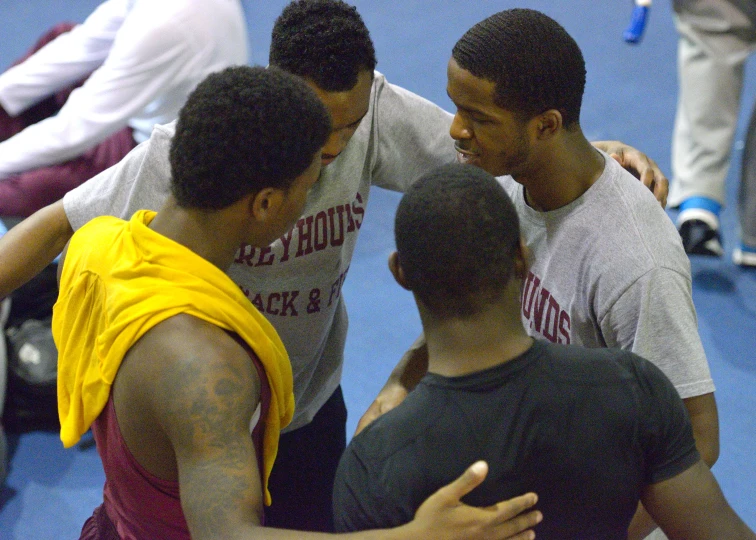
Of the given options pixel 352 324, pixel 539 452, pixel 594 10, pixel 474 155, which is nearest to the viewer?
pixel 539 452

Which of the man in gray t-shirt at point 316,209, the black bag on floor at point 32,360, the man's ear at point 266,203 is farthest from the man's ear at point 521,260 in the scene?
the black bag on floor at point 32,360

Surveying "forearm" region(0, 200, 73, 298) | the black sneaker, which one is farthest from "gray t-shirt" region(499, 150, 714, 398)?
the black sneaker

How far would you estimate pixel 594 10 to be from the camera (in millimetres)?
5465

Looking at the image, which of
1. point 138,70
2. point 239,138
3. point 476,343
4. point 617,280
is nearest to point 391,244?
point 138,70

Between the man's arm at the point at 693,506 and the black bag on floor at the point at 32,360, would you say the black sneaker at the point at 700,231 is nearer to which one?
the black bag on floor at the point at 32,360

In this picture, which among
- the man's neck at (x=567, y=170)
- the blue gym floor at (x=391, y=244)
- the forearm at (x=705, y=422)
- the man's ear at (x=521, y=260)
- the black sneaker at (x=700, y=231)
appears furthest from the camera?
the black sneaker at (x=700, y=231)

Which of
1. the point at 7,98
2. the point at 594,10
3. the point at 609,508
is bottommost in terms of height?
the point at 594,10

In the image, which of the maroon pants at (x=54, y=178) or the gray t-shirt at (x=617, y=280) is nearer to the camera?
the gray t-shirt at (x=617, y=280)

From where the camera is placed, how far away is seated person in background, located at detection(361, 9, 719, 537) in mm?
1390

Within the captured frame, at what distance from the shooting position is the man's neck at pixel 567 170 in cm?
151

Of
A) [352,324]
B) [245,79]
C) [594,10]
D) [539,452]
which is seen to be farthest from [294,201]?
[594,10]

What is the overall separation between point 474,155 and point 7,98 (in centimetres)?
216

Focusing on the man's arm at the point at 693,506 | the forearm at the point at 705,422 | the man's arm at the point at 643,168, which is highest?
the man's arm at the point at 643,168

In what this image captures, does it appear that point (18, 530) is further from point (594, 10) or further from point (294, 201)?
point (594, 10)
